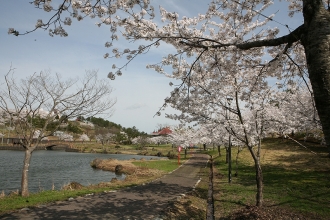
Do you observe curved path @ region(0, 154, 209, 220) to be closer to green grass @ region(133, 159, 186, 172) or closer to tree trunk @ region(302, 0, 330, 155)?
tree trunk @ region(302, 0, 330, 155)

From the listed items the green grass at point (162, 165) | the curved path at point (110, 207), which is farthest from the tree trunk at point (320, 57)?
the green grass at point (162, 165)

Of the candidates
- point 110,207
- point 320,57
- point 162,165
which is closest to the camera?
point 320,57

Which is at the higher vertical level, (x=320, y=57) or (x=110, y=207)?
(x=320, y=57)

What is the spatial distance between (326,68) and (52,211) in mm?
7887

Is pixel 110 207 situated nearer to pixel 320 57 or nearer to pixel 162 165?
pixel 320 57

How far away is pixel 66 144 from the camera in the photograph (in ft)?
222

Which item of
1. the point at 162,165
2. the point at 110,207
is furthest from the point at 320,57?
the point at 162,165

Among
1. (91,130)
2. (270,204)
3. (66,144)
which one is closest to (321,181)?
(270,204)

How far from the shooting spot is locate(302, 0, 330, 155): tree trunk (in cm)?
225

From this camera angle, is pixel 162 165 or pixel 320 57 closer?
pixel 320 57

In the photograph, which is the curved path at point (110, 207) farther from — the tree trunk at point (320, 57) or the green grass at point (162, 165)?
the green grass at point (162, 165)

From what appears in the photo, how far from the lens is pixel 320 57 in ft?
7.51

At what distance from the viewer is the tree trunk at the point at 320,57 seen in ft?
7.38

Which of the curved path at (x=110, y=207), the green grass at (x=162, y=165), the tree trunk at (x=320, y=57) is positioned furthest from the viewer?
the green grass at (x=162, y=165)
